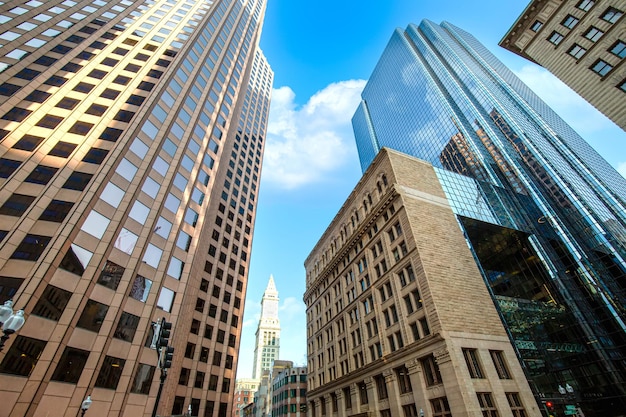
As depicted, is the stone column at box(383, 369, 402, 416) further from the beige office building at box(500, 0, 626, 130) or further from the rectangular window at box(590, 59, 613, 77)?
the rectangular window at box(590, 59, 613, 77)

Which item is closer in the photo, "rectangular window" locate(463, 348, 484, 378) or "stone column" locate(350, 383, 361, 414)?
"rectangular window" locate(463, 348, 484, 378)

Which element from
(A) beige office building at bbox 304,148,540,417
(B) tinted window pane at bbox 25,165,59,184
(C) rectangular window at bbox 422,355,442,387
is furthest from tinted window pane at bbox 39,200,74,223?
(C) rectangular window at bbox 422,355,442,387

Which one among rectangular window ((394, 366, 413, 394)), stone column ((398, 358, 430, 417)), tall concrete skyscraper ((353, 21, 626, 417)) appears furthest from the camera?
tall concrete skyscraper ((353, 21, 626, 417))

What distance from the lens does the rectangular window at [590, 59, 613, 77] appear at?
83.9 feet

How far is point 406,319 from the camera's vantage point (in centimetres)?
3306

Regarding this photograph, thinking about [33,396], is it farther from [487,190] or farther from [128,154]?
[487,190]

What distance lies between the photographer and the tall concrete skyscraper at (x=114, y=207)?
21891 mm

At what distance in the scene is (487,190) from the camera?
4806 cm

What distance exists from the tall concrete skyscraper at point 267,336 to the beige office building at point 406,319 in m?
125

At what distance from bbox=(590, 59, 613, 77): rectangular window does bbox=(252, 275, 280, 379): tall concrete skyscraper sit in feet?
565

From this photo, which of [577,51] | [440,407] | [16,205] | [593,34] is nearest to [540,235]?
[577,51]

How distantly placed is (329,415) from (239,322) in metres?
19.7

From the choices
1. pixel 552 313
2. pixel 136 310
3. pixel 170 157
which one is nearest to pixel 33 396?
A: pixel 136 310

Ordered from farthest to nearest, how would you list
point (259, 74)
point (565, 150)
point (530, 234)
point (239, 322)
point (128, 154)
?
point (259, 74)
point (565, 150)
point (239, 322)
point (530, 234)
point (128, 154)
